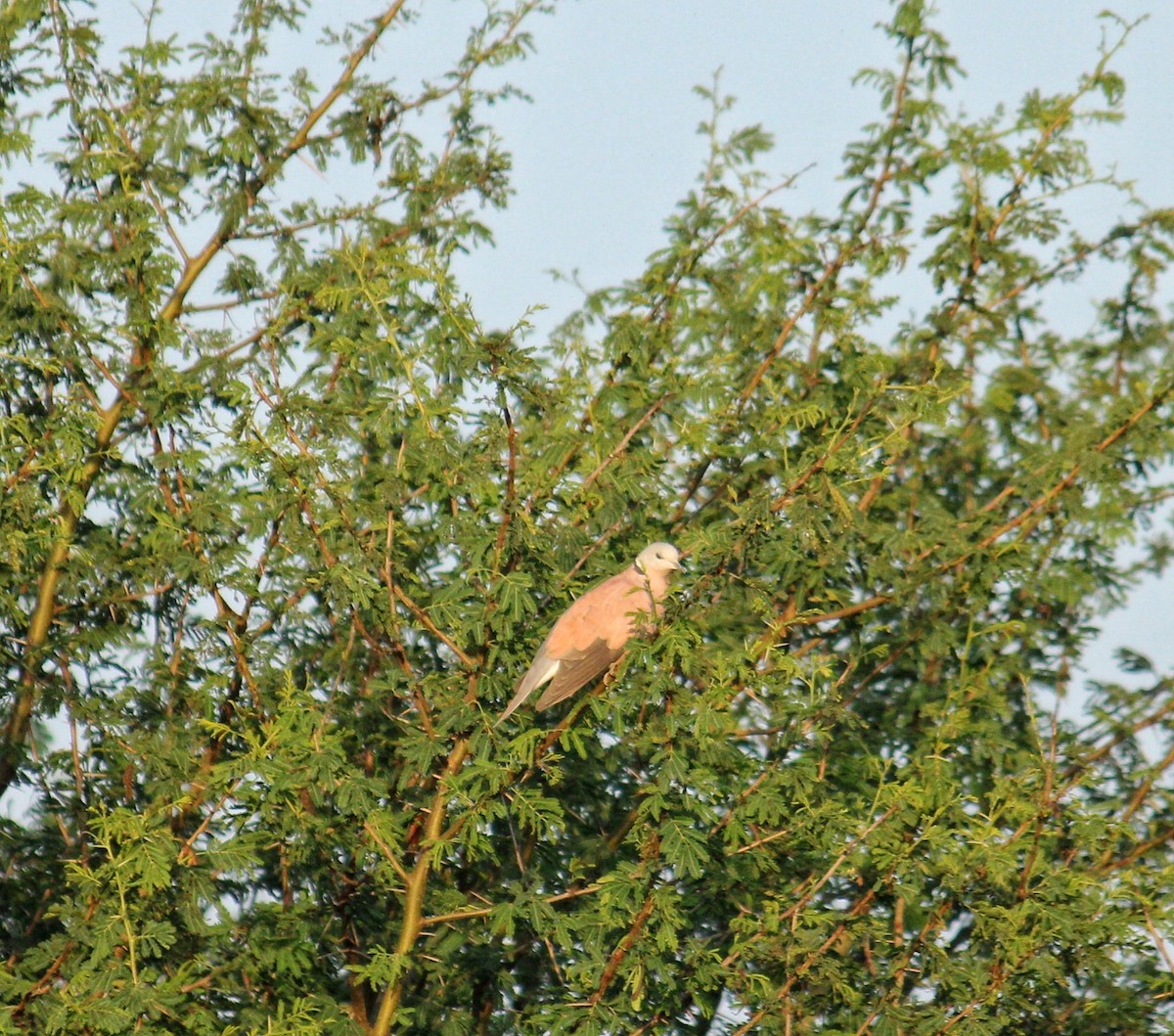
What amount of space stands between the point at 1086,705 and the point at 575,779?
2.85m

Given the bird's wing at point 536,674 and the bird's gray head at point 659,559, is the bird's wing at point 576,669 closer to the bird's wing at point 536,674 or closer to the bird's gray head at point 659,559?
the bird's wing at point 536,674

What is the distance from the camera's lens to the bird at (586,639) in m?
6.41

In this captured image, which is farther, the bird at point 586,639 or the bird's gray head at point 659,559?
the bird's gray head at point 659,559

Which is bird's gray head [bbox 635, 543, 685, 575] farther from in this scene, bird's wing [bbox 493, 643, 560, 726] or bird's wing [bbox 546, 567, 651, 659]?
bird's wing [bbox 493, 643, 560, 726]

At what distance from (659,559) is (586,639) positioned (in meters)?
0.48

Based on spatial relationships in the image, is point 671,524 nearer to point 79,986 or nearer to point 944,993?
point 944,993

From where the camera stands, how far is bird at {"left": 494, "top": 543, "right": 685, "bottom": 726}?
21.0 ft

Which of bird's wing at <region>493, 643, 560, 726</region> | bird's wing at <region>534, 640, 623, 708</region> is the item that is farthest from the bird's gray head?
bird's wing at <region>493, 643, 560, 726</region>

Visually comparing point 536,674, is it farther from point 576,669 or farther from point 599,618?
point 599,618

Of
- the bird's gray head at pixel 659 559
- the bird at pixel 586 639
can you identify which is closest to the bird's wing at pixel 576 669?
the bird at pixel 586 639

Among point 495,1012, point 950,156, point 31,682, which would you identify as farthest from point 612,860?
point 950,156

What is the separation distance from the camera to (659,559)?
6738 mm

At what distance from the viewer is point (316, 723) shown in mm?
6363

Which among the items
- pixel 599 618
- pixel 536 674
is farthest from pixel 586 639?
pixel 536 674
